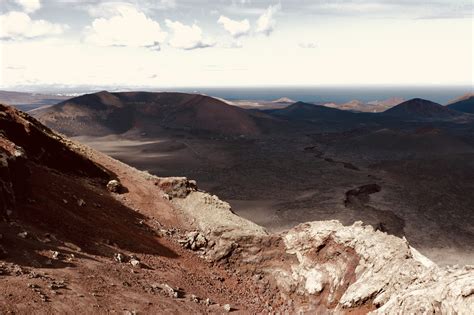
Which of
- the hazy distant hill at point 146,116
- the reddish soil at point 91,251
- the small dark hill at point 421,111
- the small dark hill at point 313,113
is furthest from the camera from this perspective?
the small dark hill at point 421,111

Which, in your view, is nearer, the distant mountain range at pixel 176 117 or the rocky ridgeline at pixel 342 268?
the rocky ridgeline at pixel 342 268

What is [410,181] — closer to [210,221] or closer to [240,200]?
[240,200]

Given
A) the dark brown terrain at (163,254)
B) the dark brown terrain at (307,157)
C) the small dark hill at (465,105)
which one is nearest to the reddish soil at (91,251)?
the dark brown terrain at (163,254)

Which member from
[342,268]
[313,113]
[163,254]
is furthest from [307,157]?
[313,113]

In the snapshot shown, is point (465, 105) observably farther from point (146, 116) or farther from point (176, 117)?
point (146, 116)

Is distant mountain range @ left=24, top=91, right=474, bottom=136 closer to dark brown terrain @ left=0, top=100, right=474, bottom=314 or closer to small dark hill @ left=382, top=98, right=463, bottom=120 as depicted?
small dark hill @ left=382, top=98, right=463, bottom=120

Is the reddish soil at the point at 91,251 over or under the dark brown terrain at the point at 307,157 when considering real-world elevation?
over

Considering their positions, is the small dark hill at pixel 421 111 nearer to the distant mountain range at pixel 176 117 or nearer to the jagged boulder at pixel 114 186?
the distant mountain range at pixel 176 117
